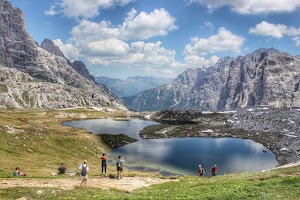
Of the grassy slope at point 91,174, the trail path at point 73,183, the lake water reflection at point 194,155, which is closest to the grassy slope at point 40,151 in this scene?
the grassy slope at point 91,174

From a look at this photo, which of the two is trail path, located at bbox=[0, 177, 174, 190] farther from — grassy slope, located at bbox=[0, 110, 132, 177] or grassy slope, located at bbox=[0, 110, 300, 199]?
grassy slope, located at bbox=[0, 110, 132, 177]

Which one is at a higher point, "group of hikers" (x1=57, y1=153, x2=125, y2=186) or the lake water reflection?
"group of hikers" (x1=57, y1=153, x2=125, y2=186)

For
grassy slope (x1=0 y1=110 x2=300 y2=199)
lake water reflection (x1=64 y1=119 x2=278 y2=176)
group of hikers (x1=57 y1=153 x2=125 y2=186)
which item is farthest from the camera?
lake water reflection (x1=64 y1=119 x2=278 y2=176)

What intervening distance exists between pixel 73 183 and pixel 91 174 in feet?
52.8

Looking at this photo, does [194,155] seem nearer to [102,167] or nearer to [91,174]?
[91,174]

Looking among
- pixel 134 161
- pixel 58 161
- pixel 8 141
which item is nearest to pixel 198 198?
pixel 58 161

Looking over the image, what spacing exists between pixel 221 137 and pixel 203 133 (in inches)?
463

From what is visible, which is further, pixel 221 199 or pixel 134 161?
pixel 134 161

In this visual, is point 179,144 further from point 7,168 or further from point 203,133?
point 7,168

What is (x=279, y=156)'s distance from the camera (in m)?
134

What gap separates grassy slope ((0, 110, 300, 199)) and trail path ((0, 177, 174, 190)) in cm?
383

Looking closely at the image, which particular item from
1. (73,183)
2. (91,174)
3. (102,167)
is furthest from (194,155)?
(73,183)

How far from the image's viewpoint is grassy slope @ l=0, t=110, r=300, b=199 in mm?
33094

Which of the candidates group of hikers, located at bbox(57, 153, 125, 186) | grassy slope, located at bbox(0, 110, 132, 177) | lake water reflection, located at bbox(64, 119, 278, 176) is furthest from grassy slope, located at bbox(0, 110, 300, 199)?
lake water reflection, located at bbox(64, 119, 278, 176)
